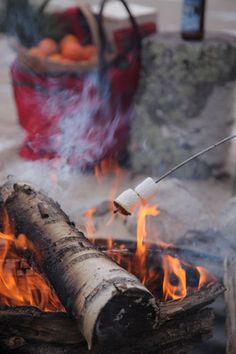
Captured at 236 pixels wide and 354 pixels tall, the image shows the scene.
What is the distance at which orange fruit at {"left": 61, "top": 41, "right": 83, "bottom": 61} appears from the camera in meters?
5.09

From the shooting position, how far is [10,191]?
98.6 inches

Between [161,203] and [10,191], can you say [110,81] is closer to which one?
[161,203]

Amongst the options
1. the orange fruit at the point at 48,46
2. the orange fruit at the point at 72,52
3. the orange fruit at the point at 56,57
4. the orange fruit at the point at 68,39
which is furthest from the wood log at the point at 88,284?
the orange fruit at the point at 68,39

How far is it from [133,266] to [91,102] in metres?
2.62

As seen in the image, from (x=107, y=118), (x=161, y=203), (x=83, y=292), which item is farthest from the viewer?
(x=107, y=118)

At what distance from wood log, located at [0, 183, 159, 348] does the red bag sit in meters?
2.60

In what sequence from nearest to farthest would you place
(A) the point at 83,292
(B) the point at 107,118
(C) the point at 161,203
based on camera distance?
(A) the point at 83,292 < (C) the point at 161,203 < (B) the point at 107,118

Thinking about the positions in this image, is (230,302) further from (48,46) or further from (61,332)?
(48,46)

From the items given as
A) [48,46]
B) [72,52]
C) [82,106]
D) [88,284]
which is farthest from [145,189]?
[48,46]

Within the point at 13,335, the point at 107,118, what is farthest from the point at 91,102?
the point at 13,335

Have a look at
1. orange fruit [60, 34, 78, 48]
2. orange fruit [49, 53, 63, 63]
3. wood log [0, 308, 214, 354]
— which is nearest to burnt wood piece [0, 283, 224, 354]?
wood log [0, 308, 214, 354]

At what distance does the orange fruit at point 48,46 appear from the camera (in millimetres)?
5148

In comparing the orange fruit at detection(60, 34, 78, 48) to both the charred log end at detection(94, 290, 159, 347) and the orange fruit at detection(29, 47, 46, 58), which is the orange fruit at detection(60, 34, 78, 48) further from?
the charred log end at detection(94, 290, 159, 347)

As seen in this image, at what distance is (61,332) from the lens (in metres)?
1.97
